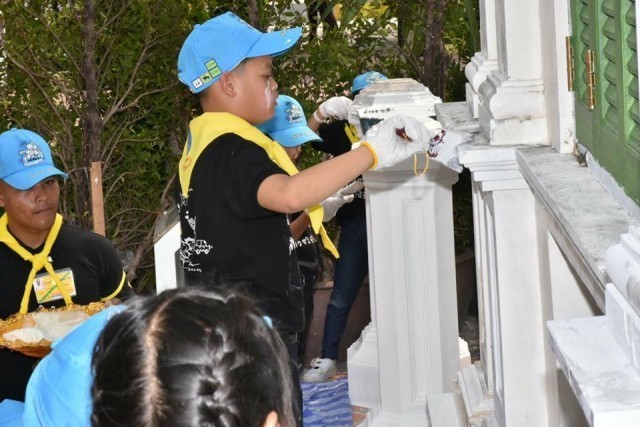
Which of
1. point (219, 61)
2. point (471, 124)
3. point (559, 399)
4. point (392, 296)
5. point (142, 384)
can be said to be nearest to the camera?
point (142, 384)

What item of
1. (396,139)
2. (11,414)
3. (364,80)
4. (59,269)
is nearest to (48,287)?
(59,269)

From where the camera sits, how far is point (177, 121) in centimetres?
716

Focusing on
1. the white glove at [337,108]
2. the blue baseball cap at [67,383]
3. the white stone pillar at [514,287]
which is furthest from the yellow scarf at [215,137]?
the white glove at [337,108]

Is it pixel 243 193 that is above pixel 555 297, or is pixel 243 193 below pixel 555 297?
above

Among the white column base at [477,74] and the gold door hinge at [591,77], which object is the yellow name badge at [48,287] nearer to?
the white column base at [477,74]

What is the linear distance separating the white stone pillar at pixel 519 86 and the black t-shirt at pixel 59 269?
1.42 meters

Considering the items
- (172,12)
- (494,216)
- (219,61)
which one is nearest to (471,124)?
(494,216)

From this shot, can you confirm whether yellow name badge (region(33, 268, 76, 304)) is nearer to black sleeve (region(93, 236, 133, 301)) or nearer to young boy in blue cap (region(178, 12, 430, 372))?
black sleeve (region(93, 236, 133, 301))

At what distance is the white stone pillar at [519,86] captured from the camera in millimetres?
3230

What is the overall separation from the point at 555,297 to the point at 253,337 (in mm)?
1691

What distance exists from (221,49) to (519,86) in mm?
831

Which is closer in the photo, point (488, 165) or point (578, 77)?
point (578, 77)

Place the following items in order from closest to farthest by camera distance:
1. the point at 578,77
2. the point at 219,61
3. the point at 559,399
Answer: the point at 578,77 → the point at 559,399 → the point at 219,61

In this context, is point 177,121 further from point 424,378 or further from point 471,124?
point 471,124
